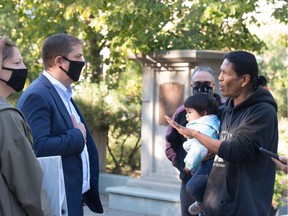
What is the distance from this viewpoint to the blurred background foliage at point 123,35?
12234mm

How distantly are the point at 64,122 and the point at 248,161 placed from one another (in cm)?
126

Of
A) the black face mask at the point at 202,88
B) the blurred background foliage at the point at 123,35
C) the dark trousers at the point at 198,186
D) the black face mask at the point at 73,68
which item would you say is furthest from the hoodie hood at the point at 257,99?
the blurred background foliage at the point at 123,35

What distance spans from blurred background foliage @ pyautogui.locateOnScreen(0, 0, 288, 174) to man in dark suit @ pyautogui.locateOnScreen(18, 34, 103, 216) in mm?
6161

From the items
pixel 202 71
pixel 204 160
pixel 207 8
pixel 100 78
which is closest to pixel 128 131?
pixel 100 78

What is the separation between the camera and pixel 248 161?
4727 millimetres

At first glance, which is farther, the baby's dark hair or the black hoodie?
the baby's dark hair

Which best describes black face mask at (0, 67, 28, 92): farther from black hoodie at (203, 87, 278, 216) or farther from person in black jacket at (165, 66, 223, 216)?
person in black jacket at (165, 66, 223, 216)

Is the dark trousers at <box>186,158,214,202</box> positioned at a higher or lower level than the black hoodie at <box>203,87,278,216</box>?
lower

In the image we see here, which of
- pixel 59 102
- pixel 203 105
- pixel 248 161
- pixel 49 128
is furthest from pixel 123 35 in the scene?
pixel 248 161

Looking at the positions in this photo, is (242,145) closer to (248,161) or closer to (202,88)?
(248,161)

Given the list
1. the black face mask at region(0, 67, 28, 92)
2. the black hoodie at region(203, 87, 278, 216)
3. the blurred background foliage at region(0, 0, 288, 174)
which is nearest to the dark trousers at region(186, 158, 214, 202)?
the black hoodie at region(203, 87, 278, 216)

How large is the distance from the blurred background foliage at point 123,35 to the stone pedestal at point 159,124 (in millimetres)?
537

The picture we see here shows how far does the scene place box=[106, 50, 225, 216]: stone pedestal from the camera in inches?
452

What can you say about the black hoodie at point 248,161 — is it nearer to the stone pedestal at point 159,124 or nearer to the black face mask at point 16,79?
the black face mask at point 16,79
